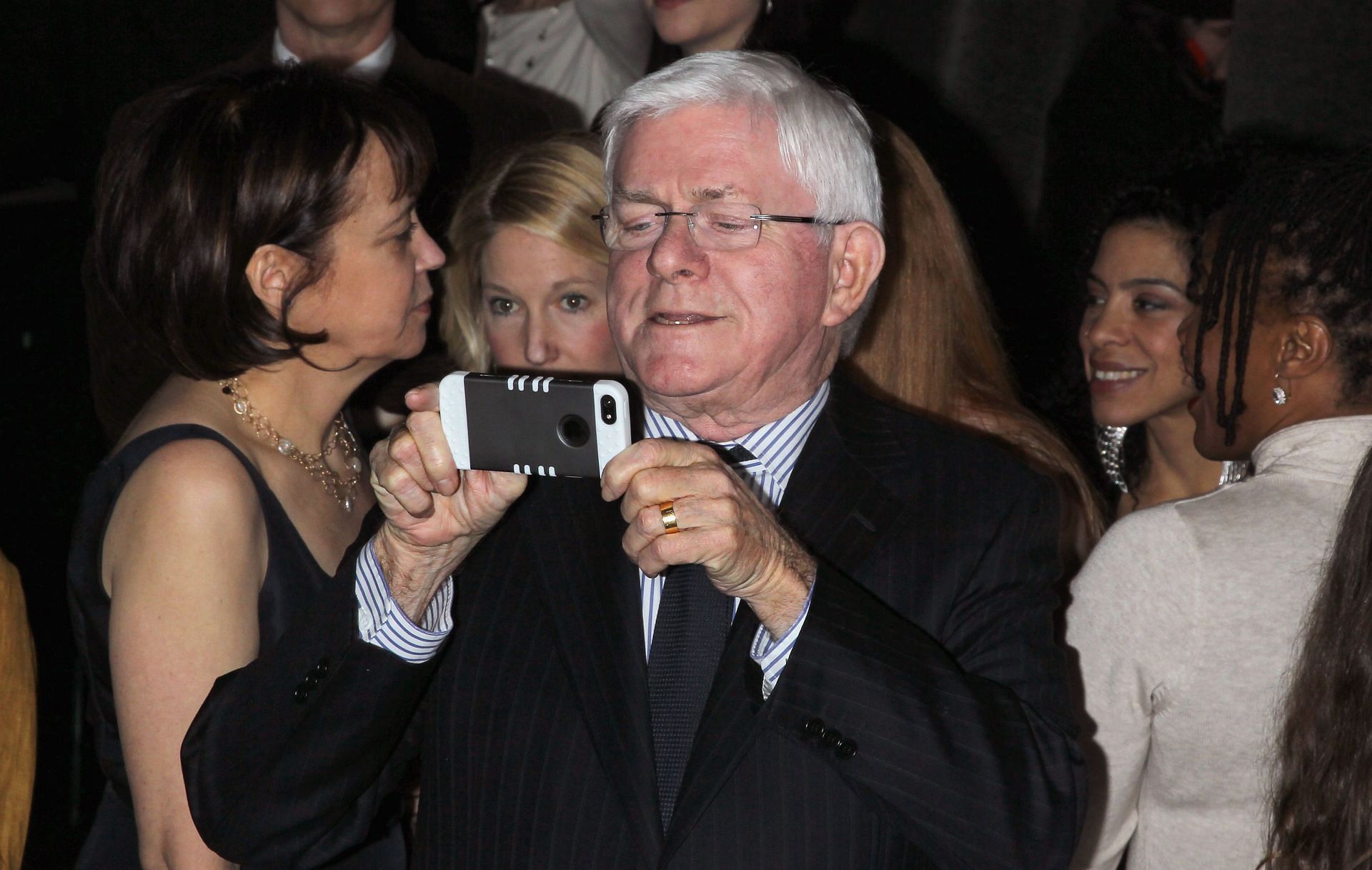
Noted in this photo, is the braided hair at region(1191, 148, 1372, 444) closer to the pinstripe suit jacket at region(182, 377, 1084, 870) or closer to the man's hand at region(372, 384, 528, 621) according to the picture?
the pinstripe suit jacket at region(182, 377, 1084, 870)

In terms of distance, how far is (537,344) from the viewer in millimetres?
2936

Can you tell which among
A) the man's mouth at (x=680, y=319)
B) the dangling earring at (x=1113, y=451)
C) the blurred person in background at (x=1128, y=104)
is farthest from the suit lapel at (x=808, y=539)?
the blurred person in background at (x=1128, y=104)

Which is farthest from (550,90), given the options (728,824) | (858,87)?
(728,824)

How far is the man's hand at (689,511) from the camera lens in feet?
4.91

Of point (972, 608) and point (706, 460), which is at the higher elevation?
point (706, 460)

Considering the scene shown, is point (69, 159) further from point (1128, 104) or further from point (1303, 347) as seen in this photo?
point (1303, 347)

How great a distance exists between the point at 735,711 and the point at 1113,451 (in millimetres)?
1938

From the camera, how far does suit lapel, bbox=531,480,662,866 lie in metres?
1.69

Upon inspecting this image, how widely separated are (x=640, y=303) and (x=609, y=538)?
0.31 meters

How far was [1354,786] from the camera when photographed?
1666 millimetres

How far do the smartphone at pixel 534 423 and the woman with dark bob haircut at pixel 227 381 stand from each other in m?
0.59

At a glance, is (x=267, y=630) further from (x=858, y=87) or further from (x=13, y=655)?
(x=858, y=87)

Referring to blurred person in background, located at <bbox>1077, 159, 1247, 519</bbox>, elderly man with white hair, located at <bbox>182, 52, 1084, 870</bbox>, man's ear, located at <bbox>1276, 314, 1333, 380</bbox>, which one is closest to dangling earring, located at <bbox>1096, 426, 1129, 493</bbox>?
blurred person in background, located at <bbox>1077, 159, 1247, 519</bbox>

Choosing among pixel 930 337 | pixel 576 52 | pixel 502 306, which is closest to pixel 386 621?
pixel 502 306
